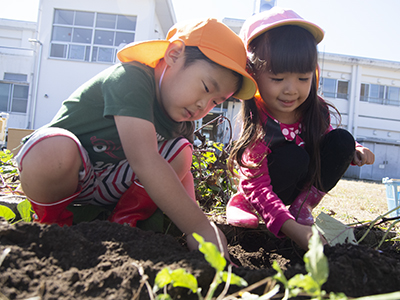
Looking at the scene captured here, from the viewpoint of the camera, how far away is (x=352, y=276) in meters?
0.65

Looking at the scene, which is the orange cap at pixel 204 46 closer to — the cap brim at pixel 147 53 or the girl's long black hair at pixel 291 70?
the cap brim at pixel 147 53

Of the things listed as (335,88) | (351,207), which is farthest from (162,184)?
(335,88)

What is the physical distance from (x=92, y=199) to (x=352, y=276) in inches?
46.7

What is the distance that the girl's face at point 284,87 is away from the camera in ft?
4.66

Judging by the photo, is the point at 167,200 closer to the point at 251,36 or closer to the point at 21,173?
the point at 21,173

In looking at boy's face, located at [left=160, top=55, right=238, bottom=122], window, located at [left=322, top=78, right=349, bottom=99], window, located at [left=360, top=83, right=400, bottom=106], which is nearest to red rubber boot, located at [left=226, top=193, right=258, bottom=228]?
boy's face, located at [left=160, top=55, right=238, bottom=122]

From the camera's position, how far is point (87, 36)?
11562 mm

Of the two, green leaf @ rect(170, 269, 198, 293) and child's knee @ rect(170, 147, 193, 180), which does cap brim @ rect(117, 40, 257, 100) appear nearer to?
child's knee @ rect(170, 147, 193, 180)

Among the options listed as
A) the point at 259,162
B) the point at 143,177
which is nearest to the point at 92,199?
the point at 143,177

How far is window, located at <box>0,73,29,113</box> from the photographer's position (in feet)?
43.6

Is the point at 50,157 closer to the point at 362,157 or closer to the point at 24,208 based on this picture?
the point at 24,208

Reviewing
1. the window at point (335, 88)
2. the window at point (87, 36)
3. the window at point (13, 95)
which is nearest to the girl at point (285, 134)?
the window at point (87, 36)

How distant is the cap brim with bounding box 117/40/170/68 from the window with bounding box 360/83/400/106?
18.5 m

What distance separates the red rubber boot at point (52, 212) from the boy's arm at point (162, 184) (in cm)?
42
